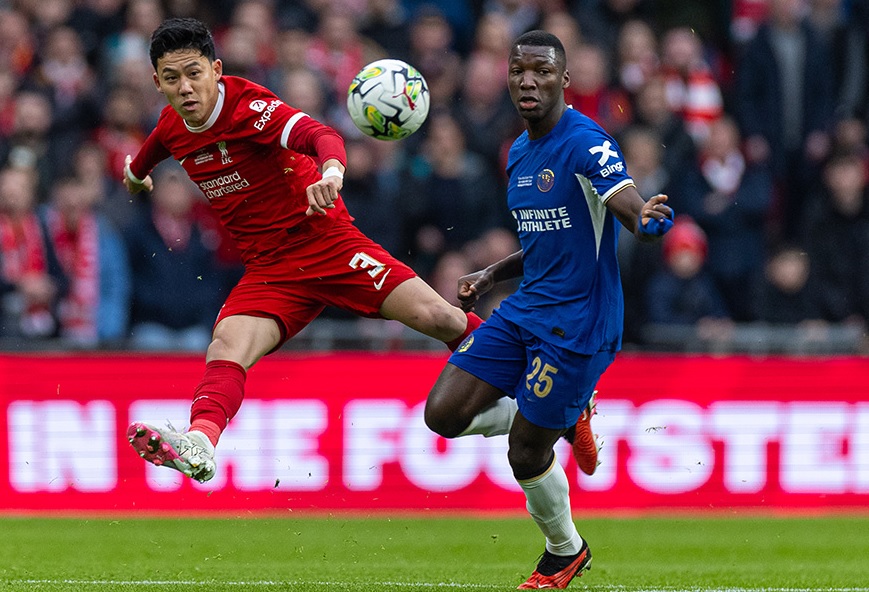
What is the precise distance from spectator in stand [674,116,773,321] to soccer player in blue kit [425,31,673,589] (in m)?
5.49

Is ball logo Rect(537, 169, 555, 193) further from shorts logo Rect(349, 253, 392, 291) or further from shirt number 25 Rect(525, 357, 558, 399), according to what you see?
shorts logo Rect(349, 253, 392, 291)

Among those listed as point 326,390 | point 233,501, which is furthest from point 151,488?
point 326,390

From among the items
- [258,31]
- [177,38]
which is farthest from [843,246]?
[177,38]

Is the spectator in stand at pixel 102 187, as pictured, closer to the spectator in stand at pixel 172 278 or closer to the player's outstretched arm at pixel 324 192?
the spectator in stand at pixel 172 278

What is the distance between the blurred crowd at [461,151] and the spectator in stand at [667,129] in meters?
0.02

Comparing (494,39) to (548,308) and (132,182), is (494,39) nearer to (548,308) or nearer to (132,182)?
(132,182)

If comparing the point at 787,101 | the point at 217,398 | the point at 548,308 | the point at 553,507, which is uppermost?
the point at 787,101

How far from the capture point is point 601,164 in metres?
7.06

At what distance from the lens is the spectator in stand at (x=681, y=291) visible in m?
12.4

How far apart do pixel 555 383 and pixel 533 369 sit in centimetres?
14

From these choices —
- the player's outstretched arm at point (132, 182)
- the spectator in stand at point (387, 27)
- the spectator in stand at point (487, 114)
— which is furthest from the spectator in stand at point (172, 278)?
the player's outstretched arm at point (132, 182)

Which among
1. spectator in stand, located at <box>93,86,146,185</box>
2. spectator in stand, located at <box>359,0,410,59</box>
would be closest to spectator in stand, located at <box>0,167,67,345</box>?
spectator in stand, located at <box>93,86,146,185</box>

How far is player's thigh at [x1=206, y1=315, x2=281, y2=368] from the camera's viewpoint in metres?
7.77

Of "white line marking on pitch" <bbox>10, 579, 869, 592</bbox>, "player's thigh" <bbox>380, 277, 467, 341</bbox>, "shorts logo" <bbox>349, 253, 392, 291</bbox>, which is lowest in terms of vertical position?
"white line marking on pitch" <bbox>10, 579, 869, 592</bbox>
